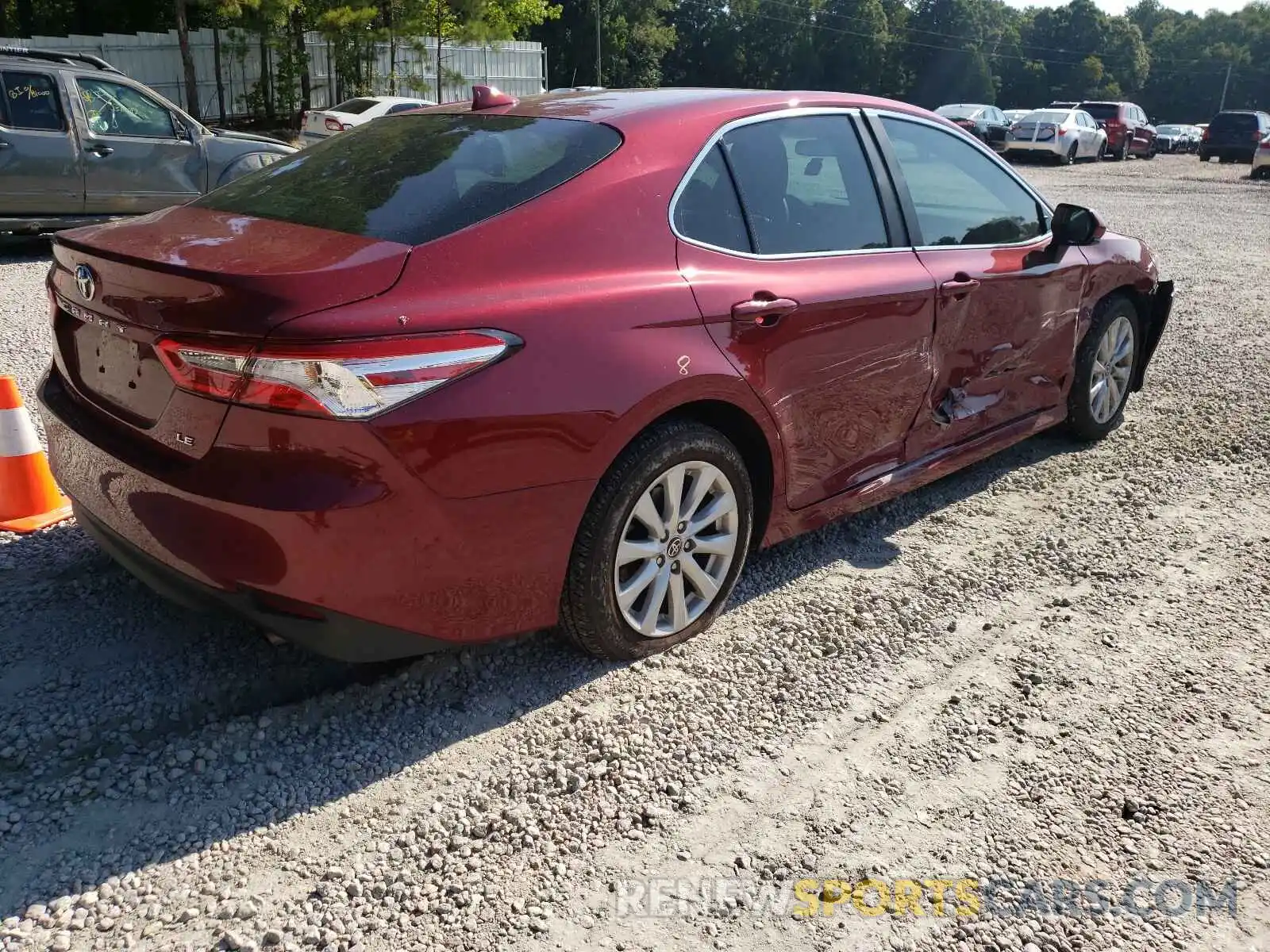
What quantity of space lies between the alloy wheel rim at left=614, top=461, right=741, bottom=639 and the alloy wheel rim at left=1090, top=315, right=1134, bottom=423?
9.26ft

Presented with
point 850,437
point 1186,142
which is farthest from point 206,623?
point 1186,142

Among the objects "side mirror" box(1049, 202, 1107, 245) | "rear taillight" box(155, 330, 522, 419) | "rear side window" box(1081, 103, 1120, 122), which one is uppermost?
"rear side window" box(1081, 103, 1120, 122)

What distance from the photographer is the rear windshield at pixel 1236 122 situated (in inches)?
1339

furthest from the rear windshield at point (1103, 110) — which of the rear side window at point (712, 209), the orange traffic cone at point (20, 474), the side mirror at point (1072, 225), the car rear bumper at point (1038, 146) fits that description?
the orange traffic cone at point (20, 474)

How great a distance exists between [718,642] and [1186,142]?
54468 millimetres

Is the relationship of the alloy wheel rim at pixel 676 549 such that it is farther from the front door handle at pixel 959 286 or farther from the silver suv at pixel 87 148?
the silver suv at pixel 87 148

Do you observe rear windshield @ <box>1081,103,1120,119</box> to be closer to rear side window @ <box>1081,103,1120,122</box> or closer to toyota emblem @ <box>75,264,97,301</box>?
rear side window @ <box>1081,103,1120,122</box>

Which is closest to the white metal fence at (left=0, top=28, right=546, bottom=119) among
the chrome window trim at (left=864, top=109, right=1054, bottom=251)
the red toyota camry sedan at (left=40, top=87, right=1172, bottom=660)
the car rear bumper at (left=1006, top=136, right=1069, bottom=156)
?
the car rear bumper at (left=1006, top=136, right=1069, bottom=156)

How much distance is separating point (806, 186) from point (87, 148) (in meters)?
8.28

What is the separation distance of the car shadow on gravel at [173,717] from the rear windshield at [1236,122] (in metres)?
37.4

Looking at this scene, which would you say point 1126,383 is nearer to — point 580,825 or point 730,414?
point 730,414

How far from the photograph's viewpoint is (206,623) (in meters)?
3.46

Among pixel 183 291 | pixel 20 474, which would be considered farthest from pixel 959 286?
pixel 20 474

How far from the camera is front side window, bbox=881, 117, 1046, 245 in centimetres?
416
